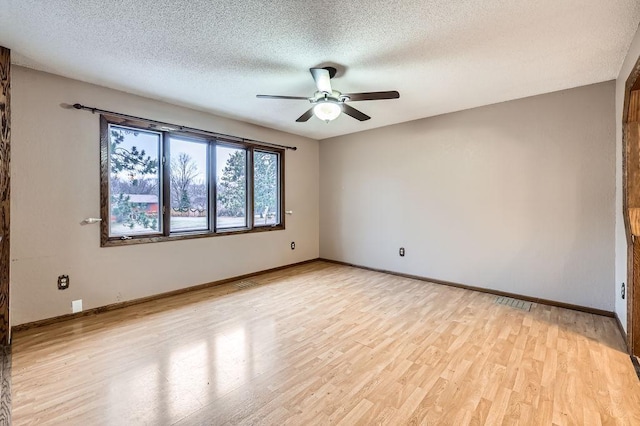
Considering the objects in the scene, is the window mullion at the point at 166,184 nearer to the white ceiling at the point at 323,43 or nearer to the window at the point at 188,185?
the window at the point at 188,185

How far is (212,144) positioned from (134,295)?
7.27 feet

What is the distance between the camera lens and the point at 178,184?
3.84 metres

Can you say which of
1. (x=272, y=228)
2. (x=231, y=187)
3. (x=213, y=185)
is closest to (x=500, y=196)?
(x=272, y=228)

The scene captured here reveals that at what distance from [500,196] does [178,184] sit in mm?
4223

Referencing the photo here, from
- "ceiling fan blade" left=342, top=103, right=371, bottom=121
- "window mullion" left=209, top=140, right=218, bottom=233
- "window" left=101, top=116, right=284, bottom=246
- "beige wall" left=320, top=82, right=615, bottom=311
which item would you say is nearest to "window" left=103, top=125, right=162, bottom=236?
"window" left=101, top=116, right=284, bottom=246

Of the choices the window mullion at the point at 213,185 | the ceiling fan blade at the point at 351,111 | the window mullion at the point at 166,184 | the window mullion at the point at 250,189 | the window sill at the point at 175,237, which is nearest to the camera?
the ceiling fan blade at the point at 351,111

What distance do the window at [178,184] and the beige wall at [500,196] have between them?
1.77 meters

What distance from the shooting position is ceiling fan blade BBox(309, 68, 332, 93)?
2.51m

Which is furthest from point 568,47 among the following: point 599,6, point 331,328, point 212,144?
point 212,144

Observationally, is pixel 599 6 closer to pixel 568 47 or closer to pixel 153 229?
pixel 568 47

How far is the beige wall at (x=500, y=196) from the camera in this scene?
3.09m

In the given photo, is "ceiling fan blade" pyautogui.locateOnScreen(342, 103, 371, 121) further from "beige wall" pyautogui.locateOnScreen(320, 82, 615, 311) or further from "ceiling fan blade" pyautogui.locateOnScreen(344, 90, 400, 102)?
"beige wall" pyautogui.locateOnScreen(320, 82, 615, 311)

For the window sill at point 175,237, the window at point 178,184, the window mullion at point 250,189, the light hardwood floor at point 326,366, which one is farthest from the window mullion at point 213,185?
the light hardwood floor at point 326,366

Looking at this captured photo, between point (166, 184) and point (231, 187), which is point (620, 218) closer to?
point (231, 187)
